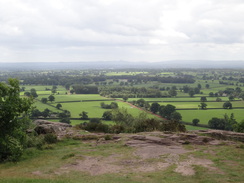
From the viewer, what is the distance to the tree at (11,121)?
22.9m

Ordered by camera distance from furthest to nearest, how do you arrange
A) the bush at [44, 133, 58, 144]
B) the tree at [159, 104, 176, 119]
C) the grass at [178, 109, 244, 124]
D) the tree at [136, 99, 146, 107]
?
the tree at [136, 99, 146, 107]
the tree at [159, 104, 176, 119]
the grass at [178, 109, 244, 124]
the bush at [44, 133, 58, 144]

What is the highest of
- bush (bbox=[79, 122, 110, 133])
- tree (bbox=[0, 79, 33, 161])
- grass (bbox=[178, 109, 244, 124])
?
tree (bbox=[0, 79, 33, 161])

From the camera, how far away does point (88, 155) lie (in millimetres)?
25172

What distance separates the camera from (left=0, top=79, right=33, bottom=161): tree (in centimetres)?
2292

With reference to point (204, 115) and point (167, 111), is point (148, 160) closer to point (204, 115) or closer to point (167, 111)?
point (167, 111)

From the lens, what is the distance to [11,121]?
2409 cm

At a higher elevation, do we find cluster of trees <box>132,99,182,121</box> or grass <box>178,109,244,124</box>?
cluster of trees <box>132,99,182,121</box>

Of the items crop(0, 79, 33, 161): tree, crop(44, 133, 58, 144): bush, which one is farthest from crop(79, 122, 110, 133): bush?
crop(0, 79, 33, 161): tree

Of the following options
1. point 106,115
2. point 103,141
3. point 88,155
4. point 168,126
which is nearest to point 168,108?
point 106,115

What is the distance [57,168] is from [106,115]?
55309mm

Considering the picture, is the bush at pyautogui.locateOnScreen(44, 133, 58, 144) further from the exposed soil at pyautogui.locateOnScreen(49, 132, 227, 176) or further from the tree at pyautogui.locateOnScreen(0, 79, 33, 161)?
the exposed soil at pyautogui.locateOnScreen(49, 132, 227, 176)

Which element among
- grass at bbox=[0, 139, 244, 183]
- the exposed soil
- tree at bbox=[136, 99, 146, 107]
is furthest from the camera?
tree at bbox=[136, 99, 146, 107]

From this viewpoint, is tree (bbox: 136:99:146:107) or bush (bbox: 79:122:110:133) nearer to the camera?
bush (bbox: 79:122:110:133)

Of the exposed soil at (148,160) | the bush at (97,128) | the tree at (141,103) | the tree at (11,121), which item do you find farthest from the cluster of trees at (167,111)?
the tree at (11,121)
